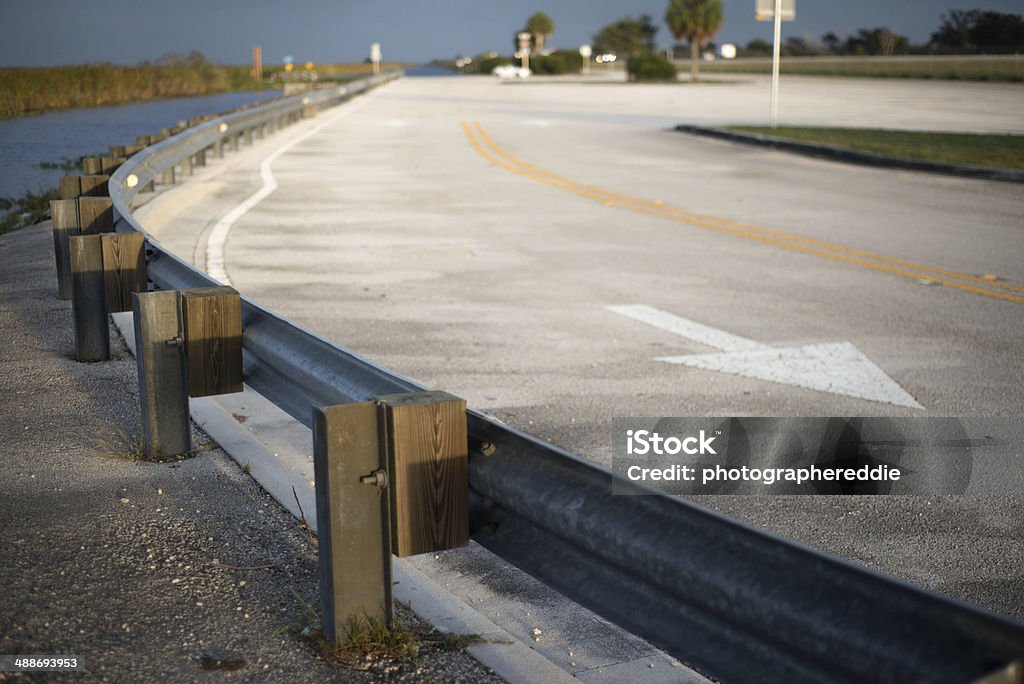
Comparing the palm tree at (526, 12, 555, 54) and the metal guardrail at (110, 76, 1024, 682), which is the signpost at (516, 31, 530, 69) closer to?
the palm tree at (526, 12, 555, 54)

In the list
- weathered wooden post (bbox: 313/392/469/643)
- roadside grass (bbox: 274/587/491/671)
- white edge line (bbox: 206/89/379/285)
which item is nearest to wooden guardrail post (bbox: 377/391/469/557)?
weathered wooden post (bbox: 313/392/469/643)

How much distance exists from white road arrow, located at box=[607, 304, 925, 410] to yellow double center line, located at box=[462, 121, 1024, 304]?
2.66m

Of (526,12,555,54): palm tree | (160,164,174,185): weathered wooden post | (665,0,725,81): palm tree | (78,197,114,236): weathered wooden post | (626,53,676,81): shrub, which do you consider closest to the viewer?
(78,197,114,236): weathered wooden post

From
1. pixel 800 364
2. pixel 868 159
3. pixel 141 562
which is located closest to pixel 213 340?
pixel 141 562

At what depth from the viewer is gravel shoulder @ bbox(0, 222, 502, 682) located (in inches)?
136

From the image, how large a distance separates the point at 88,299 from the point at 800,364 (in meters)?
4.15

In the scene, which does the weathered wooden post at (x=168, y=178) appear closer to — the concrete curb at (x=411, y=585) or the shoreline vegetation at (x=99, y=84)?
the shoreline vegetation at (x=99, y=84)

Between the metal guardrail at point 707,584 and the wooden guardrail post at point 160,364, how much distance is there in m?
1.54

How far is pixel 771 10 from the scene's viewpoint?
29578 mm

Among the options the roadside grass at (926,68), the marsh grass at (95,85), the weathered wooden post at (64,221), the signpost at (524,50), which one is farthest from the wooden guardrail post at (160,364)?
the signpost at (524,50)

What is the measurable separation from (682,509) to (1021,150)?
21568 mm

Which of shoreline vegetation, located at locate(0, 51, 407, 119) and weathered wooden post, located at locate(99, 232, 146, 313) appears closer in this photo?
weathered wooden post, located at locate(99, 232, 146, 313)

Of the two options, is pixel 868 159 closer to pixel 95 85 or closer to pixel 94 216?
pixel 95 85

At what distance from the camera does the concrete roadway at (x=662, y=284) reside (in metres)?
5.26
